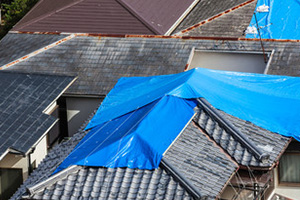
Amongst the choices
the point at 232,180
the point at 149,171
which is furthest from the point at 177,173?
the point at 232,180

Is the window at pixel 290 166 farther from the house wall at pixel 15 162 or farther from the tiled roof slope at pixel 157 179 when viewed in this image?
the house wall at pixel 15 162

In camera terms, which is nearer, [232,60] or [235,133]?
[235,133]

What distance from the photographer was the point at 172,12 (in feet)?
102

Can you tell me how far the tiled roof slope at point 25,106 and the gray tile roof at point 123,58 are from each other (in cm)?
203

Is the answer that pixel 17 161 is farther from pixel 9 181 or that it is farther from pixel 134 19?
pixel 134 19

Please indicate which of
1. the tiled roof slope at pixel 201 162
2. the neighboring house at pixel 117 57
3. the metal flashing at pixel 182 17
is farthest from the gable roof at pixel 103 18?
the tiled roof slope at pixel 201 162

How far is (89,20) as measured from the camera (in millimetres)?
29875

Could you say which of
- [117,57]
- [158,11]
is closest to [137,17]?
[158,11]

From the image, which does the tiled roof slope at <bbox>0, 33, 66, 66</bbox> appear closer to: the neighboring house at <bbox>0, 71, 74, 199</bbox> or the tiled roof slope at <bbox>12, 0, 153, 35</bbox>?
the tiled roof slope at <bbox>12, 0, 153, 35</bbox>

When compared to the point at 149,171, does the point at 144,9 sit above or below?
above

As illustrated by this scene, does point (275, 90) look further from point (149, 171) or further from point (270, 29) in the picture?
point (270, 29)

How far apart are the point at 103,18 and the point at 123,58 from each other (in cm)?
587

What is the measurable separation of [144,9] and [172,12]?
5.55 feet

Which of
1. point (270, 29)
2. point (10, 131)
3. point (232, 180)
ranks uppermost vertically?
point (270, 29)
